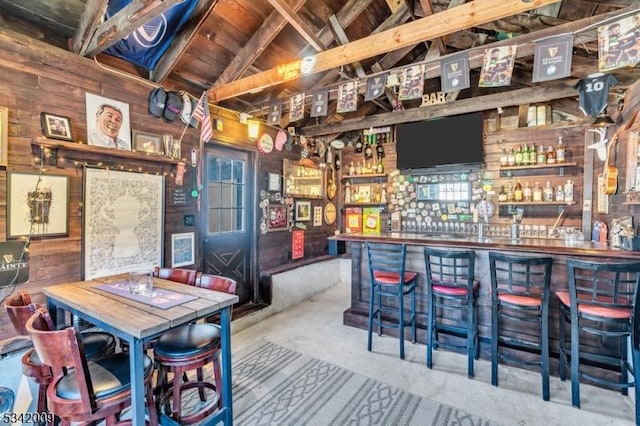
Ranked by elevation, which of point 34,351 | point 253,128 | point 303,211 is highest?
point 253,128

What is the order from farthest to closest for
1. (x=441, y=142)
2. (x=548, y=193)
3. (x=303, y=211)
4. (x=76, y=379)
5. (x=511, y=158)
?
(x=303, y=211) → (x=441, y=142) → (x=511, y=158) → (x=548, y=193) → (x=76, y=379)

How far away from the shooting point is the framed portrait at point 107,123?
2676mm

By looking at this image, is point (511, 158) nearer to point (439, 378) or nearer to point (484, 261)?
point (484, 261)

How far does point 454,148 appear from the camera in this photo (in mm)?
4848

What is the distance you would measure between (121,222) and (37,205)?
2.02 feet

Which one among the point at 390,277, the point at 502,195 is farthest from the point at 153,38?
the point at 502,195

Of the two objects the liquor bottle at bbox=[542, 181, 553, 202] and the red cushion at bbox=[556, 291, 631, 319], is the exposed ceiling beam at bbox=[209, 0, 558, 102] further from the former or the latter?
the liquor bottle at bbox=[542, 181, 553, 202]

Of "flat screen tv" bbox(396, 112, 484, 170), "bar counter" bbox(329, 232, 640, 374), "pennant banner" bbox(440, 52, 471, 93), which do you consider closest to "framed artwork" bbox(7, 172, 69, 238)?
"bar counter" bbox(329, 232, 640, 374)

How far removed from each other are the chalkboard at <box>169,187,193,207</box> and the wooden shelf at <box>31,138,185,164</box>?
0.31 m

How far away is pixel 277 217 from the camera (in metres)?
4.74

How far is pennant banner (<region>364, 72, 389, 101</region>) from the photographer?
127 inches

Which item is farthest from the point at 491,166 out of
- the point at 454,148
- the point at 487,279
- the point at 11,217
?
the point at 11,217

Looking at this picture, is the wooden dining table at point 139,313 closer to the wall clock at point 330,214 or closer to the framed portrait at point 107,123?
the framed portrait at point 107,123

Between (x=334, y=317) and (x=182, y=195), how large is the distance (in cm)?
242
